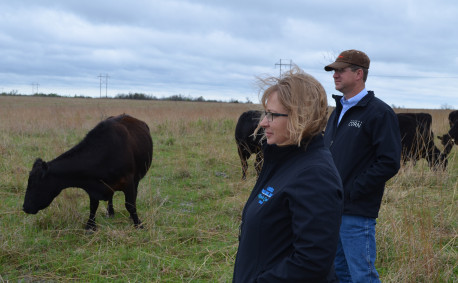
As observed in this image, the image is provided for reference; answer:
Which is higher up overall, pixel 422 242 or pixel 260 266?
pixel 260 266

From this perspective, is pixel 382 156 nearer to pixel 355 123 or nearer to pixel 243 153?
pixel 355 123

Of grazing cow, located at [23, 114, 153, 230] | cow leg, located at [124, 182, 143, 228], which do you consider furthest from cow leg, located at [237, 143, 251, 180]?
cow leg, located at [124, 182, 143, 228]

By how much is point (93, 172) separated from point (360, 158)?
13.2 ft

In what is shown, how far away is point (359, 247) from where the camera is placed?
297cm

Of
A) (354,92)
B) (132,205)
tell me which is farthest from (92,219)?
(354,92)

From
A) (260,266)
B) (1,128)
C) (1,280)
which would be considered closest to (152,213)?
(1,280)

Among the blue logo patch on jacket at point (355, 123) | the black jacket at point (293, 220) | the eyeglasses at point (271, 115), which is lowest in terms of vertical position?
the black jacket at point (293, 220)

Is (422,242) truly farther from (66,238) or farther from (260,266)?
(66,238)

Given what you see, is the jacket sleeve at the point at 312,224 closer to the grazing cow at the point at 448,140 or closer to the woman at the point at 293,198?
the woman at the point at 293,198

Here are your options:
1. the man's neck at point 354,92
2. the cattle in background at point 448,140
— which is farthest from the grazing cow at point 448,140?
the man's neck at point 354,92

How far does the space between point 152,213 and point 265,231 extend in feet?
14.5

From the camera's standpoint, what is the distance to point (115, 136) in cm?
614

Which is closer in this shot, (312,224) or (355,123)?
(312,224)

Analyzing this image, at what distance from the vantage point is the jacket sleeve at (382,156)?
9.71 feet
